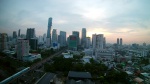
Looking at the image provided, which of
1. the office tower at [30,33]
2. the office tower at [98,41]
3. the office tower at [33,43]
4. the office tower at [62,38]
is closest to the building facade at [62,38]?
the office tower at [62,38]

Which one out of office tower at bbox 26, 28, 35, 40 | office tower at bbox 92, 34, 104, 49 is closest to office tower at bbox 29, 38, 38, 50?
office tower at bbox 26, 28, 35, 40

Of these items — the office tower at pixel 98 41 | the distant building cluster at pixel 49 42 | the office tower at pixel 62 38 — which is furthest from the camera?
the office tower at pixel 62 38

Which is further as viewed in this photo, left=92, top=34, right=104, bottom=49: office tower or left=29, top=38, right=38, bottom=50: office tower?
left=92, top=34, right=104, bottom=49: office tower

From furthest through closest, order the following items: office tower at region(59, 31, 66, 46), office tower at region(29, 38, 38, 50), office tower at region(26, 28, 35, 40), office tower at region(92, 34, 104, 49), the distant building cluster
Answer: office tower at region(59, 31, 66, 46), office tower at region(26, 28, 35, 40), office tower at region(92, 34, 104, 49), office tower at region(29, 38, 38, 50), the distant building cluster

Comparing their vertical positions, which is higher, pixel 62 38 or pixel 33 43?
pixel 62 38

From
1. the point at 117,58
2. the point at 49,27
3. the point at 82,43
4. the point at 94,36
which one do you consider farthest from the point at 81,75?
the point at 49,27

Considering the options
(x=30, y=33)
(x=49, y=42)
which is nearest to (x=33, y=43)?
(x=30, y=33)

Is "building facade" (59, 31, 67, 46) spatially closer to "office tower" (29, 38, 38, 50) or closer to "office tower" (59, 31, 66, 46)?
"office tower" (59, 31, 66, 46)

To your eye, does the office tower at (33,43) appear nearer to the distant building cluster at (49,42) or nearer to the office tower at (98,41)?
the distant building cluster at (49,42)

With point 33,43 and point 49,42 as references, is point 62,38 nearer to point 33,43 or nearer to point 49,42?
point 49,42

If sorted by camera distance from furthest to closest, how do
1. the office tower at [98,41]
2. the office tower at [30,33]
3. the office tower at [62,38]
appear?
the office tower at [62,38], the office tower at [30,33], the office tower at [98,41]

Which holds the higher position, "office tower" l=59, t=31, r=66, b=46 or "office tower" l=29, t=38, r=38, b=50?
"office tower" l=59, t=31, r=66, b=46

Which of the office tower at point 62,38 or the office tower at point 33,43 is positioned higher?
the office tower at point 62,38

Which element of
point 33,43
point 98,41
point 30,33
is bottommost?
point 33,43
